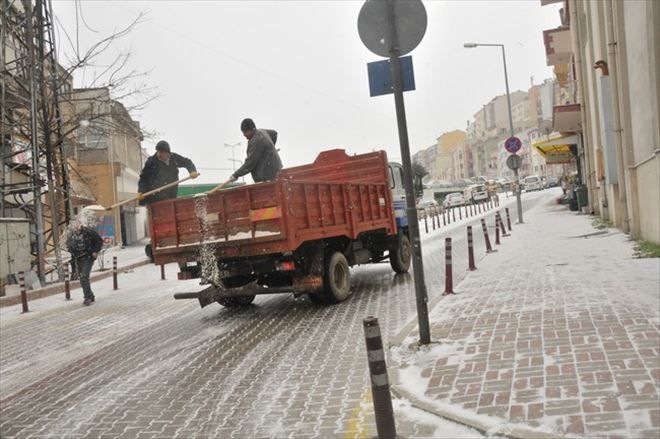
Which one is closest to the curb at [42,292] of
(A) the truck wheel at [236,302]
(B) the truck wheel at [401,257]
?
(A) the truck wheel at [236,302]

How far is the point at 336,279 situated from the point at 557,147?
26101 millimetres

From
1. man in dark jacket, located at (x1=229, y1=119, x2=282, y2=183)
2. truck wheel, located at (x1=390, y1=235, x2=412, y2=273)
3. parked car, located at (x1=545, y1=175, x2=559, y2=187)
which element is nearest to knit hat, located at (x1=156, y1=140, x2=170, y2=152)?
man in dark jacket, located at (x1=229, y1=119, x2=282, y2=183)

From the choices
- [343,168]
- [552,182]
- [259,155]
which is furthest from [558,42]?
[552,182]

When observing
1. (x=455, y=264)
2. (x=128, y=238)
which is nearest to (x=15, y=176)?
(x=455, y=264)

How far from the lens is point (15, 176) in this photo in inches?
824

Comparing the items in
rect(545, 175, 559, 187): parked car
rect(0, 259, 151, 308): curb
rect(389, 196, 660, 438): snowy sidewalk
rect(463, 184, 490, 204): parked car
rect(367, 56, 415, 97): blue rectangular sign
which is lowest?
rect(0, 259, 151, 308): curb

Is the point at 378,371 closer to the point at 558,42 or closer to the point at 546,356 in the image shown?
the point at 546,356

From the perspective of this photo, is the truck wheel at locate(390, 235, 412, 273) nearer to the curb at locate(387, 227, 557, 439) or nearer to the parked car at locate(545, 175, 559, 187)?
the curb at locate(387, 227, 557, 439)

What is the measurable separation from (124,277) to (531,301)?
14864mm

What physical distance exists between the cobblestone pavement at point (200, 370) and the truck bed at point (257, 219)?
1085mm

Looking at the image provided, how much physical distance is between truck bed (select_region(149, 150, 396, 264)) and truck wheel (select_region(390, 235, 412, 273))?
1868 mm

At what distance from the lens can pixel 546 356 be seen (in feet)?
16.5

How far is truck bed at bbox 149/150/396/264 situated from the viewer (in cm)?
799

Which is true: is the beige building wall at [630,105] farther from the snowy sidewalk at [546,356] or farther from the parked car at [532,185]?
the parked car at [532,185]
